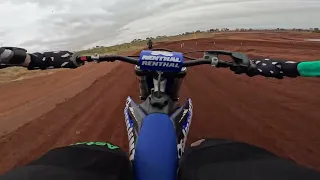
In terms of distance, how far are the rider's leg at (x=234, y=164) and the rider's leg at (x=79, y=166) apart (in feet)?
1.45

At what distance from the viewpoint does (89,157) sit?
226cm

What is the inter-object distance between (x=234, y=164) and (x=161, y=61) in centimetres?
136

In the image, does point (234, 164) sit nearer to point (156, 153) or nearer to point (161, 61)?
point (156, 153)

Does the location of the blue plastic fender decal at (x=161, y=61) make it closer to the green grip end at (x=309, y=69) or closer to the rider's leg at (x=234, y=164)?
the rider's leg at (x=234, y=164)

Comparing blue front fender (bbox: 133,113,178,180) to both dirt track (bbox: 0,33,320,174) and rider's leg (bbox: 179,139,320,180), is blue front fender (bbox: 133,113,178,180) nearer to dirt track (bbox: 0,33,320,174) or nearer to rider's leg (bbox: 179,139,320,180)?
rider's leg (bbox: 179,139,320,180)

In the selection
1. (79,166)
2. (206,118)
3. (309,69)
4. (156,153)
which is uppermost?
(309,69)

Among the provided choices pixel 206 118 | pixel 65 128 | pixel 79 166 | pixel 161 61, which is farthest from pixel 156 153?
pixel 65 128

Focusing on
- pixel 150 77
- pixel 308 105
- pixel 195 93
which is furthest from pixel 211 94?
pixel 150 77

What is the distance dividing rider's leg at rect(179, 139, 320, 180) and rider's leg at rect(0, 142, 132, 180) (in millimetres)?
442

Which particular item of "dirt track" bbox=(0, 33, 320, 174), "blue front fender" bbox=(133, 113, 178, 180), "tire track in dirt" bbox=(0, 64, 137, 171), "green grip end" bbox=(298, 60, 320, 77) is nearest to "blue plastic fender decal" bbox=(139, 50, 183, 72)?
"blue front fender" bbox=(133, 113, 178, 180)

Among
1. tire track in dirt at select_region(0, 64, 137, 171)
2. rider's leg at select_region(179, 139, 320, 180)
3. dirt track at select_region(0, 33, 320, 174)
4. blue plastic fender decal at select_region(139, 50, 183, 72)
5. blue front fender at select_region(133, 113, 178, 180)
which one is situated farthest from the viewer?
tire track in dirt at select_region(0, 64, 137, 171)

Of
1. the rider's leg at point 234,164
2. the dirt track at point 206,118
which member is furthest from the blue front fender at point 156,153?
the dirt track at point 206,118

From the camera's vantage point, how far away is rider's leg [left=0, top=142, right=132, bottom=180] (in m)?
1.90

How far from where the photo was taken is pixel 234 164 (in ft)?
6.80
